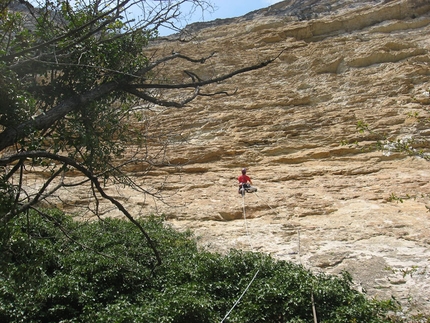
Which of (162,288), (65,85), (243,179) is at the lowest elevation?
(162,288)

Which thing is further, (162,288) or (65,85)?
(162,288)

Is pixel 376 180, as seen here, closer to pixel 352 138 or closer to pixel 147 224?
pixel 352 138

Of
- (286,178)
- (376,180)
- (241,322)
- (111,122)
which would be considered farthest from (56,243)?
(376,180)

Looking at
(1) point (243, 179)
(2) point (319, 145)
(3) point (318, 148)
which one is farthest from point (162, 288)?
(2) point (319, 145)

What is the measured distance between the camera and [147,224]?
28.8 feet

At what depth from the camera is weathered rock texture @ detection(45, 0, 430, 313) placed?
276 inches

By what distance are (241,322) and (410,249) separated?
3.11m

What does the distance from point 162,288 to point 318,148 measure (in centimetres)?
650

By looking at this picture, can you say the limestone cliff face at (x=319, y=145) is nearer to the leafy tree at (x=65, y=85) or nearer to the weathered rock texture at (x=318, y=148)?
the weathered rock texture at (x=318, y=148)

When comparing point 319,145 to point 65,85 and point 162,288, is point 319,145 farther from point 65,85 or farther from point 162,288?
point 65,85

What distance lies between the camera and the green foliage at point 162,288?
5.36m

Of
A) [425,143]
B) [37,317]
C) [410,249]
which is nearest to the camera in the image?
[37,317]

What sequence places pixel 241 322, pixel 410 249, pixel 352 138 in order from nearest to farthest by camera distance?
pixel 241 322 → pixel 410 249 → pixel 352 138

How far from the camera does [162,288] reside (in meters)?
6.35
